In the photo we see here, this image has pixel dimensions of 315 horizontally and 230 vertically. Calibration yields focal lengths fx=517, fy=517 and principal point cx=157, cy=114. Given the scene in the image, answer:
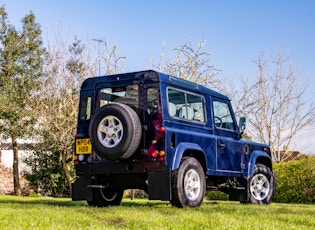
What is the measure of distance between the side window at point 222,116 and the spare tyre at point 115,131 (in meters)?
2.39

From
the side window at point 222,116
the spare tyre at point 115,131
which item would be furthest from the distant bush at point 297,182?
the spare tyre at point 115,131

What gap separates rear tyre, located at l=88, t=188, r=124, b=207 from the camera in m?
10.2

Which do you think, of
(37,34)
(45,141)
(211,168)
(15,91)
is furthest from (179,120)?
(37,34)

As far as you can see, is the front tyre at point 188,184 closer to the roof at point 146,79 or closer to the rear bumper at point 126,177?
the rear bumper at point 126,177

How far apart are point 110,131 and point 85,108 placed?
144 centimetres

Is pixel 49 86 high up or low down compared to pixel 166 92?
up

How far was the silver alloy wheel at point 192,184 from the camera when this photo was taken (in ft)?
30.7

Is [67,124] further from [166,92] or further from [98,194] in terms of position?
[166,92]

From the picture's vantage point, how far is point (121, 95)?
9.67 m

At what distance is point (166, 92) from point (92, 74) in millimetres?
14090

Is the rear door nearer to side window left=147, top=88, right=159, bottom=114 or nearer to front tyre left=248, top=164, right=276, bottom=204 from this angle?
front tyre left=248, top=164, right=276, bottom=204

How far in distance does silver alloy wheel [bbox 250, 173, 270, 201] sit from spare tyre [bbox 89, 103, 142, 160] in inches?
163

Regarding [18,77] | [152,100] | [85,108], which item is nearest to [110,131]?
[152,100]

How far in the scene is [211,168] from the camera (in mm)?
10125
